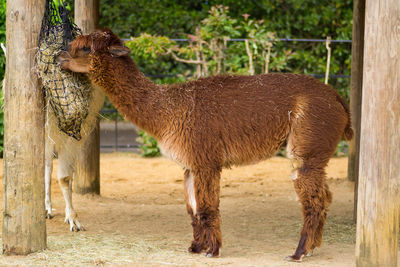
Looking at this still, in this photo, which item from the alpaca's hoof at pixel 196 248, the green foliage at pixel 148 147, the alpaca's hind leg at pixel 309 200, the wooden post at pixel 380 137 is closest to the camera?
the wooden post at pixel 380 137

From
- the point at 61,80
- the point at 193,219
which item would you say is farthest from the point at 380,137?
the point at 61,80

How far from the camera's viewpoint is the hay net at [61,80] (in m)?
4.89

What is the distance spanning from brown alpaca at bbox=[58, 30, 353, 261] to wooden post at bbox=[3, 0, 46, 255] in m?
0.34

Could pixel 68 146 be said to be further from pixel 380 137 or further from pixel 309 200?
pixel 380 137

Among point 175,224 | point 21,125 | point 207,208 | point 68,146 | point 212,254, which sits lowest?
point 175,224

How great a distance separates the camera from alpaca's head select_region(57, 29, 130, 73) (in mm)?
4922

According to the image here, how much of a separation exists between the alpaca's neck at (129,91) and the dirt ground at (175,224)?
3.74ft

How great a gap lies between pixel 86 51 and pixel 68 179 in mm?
1734

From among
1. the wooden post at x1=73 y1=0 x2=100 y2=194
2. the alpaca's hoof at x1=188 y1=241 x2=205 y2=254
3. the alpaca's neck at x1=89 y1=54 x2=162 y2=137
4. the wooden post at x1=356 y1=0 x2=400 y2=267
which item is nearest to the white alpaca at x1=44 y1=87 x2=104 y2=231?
the alpaca's neck at x1=89 y1=54 x2=162 y2=137

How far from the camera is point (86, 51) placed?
4.95 meters

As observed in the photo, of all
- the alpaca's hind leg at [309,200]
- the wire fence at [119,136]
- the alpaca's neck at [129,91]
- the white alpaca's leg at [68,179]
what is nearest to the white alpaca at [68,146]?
the white alpaca's leg at [68,179]

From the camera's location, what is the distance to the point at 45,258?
190 inches

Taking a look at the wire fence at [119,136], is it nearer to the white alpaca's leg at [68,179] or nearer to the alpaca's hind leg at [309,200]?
the white alpaca's leg at [68,179]

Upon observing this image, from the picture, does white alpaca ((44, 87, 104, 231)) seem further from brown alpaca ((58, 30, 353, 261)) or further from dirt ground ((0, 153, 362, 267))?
brown alpaca ((58, 30, 353, 261))
